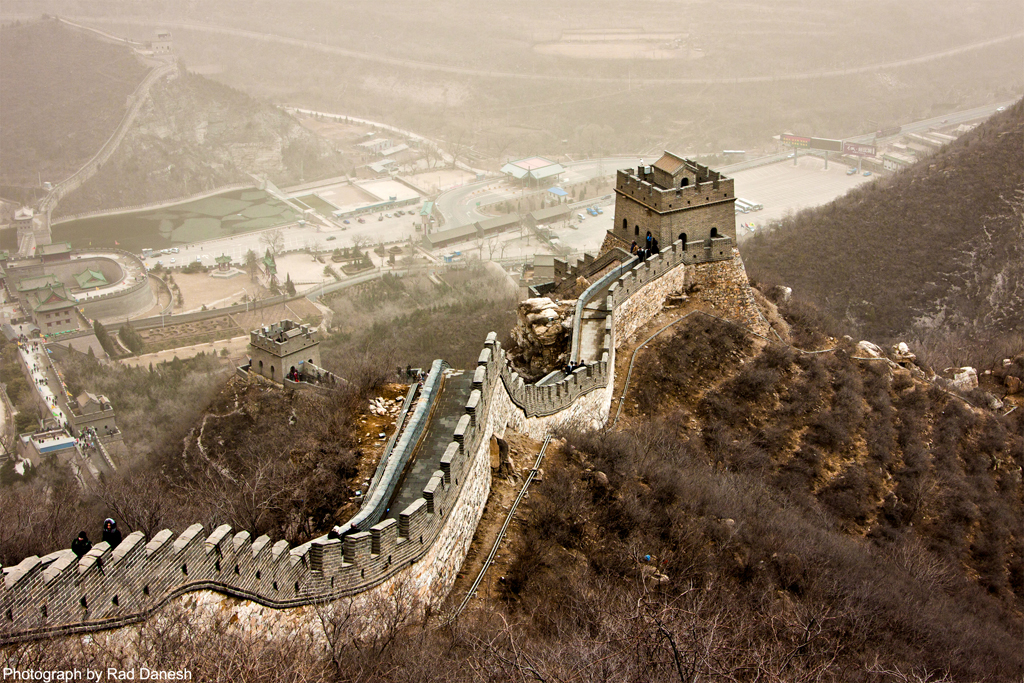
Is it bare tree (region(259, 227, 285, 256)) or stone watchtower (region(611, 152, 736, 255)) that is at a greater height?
stone watchtower (region(611, 152, 736, 255))

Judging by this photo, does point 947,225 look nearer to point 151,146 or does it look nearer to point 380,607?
point 380,607

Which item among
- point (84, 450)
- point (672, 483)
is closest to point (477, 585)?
point (672, 483)

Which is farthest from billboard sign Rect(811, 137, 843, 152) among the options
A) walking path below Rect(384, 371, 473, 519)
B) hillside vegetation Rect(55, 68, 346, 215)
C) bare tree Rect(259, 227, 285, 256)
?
walking path below Rect(384, 371, 473, 519)

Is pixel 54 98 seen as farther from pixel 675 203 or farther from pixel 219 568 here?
pixel 219 568

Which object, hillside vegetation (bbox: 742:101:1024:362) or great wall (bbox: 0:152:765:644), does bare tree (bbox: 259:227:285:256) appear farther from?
great wall (bbox: 0:152:765:644)

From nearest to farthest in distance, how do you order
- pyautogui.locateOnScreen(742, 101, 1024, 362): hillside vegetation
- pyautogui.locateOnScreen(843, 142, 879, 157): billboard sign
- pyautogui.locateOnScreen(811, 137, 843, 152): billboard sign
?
1. pyautogui.locateOnScreen(742, 101, 1024, 362): hillside vegetation
2. pyautogui.locateOnScreen(843, 142, 879, 157): billboard sign
3. pyautogui.locateOnScreen(811, 137, 843, 152): billboard sign

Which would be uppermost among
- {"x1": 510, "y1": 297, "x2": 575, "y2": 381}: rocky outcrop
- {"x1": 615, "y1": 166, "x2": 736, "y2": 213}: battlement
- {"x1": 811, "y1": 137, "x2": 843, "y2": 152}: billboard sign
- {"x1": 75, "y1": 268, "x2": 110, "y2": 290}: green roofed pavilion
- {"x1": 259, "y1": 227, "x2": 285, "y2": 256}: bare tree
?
{"x1": 615, "y1": 166, "x2": 736, "y2": 213}: battlement

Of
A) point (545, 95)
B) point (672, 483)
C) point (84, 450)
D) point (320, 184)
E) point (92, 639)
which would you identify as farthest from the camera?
point (545, 95)
